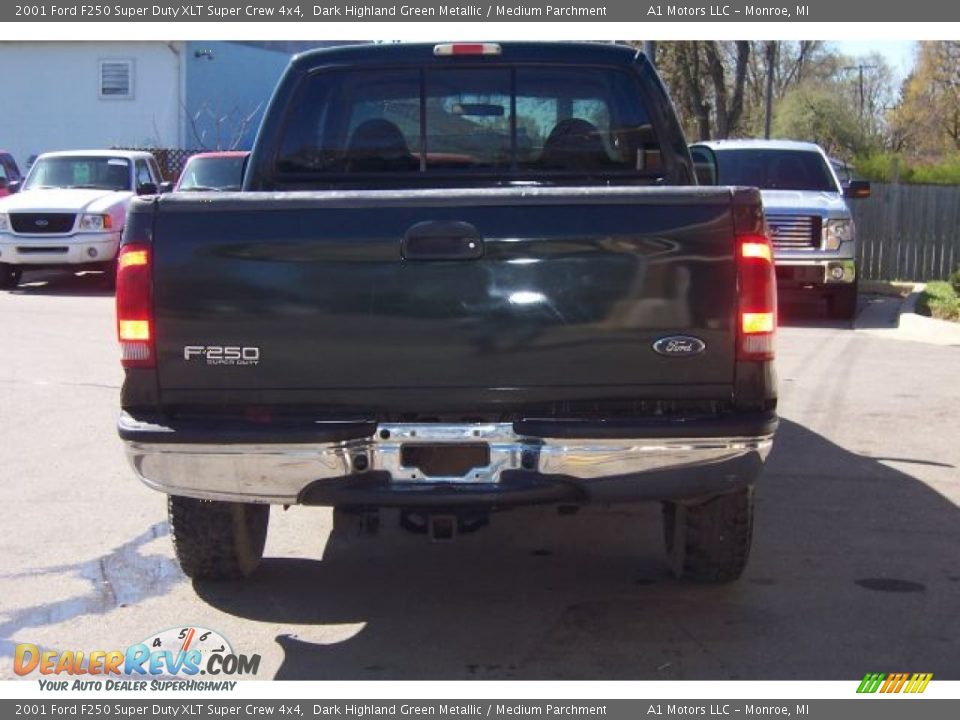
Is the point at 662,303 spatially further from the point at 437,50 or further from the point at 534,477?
the point at 437,50

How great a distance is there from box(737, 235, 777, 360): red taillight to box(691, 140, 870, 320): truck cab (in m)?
9.80

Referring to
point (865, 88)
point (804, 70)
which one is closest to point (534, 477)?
point (804, 70)

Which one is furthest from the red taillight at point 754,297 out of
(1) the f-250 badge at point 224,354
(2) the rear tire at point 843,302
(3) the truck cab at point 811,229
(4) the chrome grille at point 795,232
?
(2) the rear tire at point 843,302

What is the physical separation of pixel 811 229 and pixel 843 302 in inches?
39.6

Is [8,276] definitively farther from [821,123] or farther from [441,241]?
[821,123]

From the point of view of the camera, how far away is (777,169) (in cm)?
1569

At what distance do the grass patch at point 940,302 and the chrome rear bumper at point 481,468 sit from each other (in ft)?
36.1

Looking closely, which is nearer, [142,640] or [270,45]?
[142,640]

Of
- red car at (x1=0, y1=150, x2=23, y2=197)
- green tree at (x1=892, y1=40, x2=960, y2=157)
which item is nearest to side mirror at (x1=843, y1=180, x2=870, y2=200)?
red car at (x1=0, y1=150, x2=23, y2=197)

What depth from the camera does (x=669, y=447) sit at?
4516mm

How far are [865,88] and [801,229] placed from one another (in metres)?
48.1

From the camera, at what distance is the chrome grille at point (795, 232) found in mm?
14469

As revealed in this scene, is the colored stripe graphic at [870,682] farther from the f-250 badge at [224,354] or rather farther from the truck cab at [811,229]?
the truck cab at [811,229]

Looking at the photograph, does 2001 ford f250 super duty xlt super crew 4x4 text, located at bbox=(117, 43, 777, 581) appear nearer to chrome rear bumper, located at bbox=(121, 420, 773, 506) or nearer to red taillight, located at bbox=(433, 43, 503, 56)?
chrome rear bumper, located at bbox=(121, 420, 773, 506)
